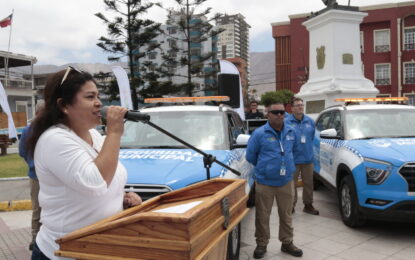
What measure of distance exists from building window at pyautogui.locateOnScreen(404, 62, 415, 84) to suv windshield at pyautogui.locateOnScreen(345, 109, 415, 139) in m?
39.9

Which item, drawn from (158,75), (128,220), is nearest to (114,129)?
(128,220)

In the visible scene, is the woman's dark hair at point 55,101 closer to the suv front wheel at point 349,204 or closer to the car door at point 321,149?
the suv front wheel at point 349,204

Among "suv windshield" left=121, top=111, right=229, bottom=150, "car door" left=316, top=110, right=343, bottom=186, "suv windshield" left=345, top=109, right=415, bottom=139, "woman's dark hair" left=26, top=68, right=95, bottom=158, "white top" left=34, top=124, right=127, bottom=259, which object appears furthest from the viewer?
"car door" left=316, top=110, right=343, bottom=186

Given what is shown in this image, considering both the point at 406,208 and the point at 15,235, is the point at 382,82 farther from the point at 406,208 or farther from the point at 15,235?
the point at 15,235

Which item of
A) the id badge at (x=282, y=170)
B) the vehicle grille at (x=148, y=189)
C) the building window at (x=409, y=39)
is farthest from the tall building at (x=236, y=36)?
the vehicle grille at (x=148, y=189)

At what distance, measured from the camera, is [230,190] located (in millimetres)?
1896

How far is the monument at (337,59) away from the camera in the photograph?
1240cm

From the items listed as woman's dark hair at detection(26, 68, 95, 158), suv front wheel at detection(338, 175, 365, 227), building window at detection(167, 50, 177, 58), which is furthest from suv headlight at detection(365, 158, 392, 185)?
building window at detection(167, 50, 177, 58)

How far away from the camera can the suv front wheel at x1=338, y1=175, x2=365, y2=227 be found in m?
5.12

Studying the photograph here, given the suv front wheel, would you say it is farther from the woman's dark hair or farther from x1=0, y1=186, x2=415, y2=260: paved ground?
the woman's dark hair

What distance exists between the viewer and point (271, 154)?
4285mm

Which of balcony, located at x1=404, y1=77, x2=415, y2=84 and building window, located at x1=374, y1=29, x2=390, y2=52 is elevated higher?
building window, located at x1=374, y1=29, x2=390, y2=52

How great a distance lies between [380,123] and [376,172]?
1.54 metres

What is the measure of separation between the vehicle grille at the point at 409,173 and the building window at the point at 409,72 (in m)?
41.8
